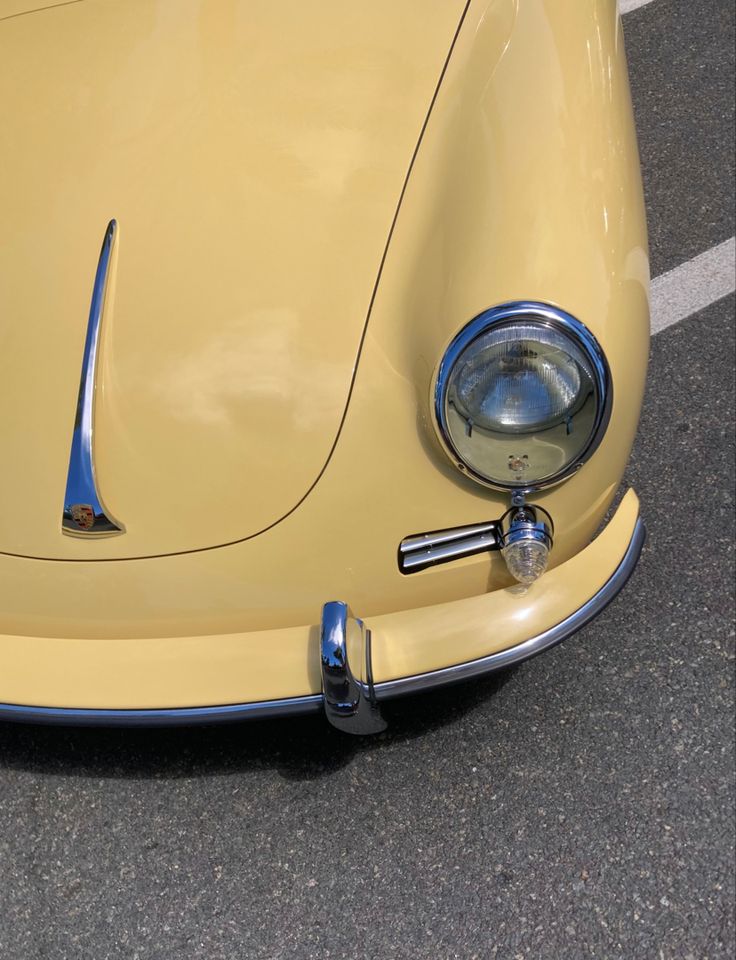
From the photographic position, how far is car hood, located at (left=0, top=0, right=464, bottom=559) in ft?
4.98

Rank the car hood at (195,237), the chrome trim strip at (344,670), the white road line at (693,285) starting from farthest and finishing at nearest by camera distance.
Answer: the white road line at (693,285) → the car hood at (195,237) → the chrome trim strip at (344,670)

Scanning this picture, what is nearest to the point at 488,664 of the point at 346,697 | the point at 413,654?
the point at 413,654

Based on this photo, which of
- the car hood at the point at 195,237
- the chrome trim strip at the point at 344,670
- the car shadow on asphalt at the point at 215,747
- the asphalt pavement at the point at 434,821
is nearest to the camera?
the chrome trim strip at the point at 344,670

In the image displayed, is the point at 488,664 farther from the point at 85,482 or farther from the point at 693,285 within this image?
the point at 693,285

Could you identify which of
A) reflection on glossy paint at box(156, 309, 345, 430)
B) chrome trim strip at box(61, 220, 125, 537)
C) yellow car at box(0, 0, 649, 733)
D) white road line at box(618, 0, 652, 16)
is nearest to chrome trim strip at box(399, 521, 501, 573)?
yellow car at box(0, 0, 649, 733)

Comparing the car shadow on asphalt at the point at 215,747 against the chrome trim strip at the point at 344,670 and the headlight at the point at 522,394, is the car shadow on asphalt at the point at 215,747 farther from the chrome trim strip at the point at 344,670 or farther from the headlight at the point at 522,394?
the headlight at the point at 522,394

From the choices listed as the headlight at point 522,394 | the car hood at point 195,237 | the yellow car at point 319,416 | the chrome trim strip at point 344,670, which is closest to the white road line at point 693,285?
the yellow car at point 319,416

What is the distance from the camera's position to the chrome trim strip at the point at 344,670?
142 centimetres

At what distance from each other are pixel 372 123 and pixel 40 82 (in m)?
0.71

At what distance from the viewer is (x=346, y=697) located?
1464 mm

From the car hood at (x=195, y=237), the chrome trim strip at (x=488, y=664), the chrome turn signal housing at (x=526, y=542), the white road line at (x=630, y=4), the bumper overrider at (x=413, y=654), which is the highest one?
the car hood at (x=195, y=237)

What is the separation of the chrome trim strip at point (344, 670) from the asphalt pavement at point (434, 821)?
1.57ft

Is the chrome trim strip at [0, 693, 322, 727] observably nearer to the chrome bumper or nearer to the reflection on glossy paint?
the chrome bumper

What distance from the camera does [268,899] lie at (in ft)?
5.93
